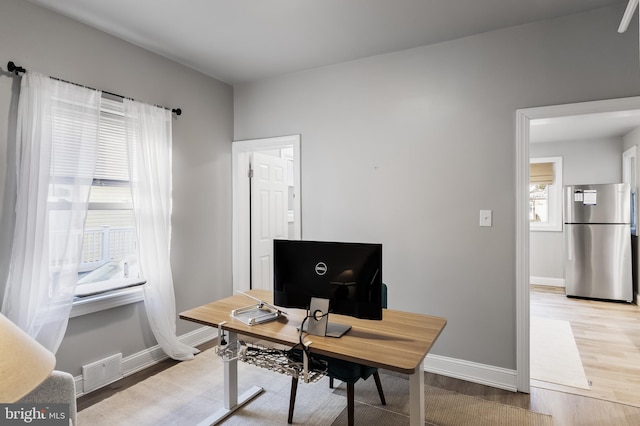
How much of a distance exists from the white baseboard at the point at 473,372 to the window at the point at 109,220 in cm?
244

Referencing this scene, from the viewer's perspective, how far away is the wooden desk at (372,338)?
1438 mm

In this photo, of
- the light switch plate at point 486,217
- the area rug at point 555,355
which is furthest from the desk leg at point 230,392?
the area rug at point 555,355

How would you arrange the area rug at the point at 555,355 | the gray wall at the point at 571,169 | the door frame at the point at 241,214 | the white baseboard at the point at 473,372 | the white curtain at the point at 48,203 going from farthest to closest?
1. the gray wall at the point at 571,169
2. the door frame at the point at 241,214
3. the area rug at the point at 555,355
4. the white baseboard at the point at 473,372
5. the white curtain at the point at 48,203

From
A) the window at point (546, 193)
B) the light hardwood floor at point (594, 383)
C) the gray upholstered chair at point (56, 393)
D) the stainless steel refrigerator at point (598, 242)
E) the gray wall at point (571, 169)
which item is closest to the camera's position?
the gray upholstered chair at point (56, 393)

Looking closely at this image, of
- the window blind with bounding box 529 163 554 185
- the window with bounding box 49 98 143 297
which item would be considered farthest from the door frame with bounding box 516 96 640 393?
the window blind with bounding box 529 163 554 185

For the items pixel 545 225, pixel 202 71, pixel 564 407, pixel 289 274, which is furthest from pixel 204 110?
pixel 545 225

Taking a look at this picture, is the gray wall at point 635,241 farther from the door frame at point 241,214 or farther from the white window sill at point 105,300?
the white window sill at point 105,300

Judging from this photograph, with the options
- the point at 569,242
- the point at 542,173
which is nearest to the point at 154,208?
the point at 569,242

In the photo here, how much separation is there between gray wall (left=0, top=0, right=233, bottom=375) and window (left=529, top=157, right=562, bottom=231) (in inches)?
195

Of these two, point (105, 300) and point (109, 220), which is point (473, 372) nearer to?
point (105, 300)

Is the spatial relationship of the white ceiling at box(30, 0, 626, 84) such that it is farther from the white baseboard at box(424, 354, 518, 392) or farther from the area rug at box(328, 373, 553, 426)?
the area rug at box(328, 373, 553, 426)

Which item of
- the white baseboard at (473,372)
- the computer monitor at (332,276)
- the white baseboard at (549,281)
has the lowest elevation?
the white baseboard at (473,372)

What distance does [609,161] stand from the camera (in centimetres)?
536

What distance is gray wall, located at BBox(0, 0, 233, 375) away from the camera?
7.15ft
